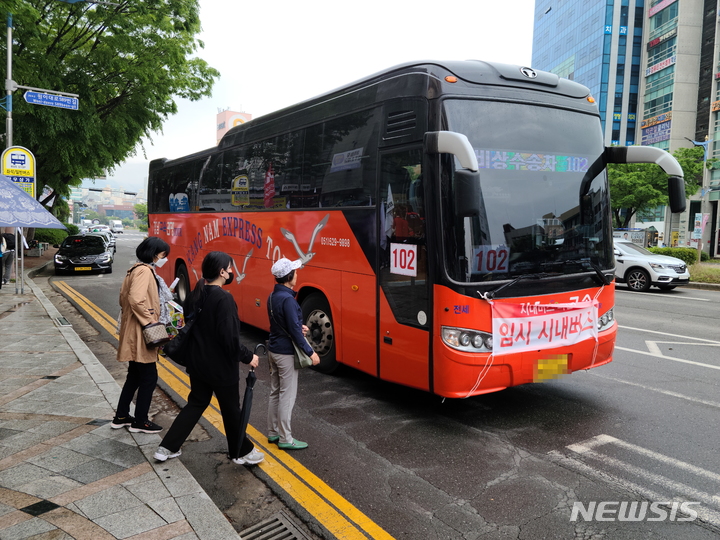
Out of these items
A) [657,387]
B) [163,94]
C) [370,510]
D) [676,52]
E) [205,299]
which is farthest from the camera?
[676,52]

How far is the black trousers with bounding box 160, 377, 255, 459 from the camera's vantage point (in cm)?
401

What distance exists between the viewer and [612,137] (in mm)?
65688

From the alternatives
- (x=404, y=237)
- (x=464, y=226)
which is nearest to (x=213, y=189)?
(x=404, y=237)

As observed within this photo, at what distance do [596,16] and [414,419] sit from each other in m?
73.4

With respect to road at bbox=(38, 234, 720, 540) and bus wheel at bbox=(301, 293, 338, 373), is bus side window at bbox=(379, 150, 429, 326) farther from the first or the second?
bus wheel at bbox=(301, 293, 338, 373)

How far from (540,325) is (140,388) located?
3.60m

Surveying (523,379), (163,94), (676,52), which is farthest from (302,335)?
(676,52)

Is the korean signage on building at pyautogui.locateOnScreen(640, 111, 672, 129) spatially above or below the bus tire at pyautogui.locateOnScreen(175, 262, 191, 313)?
above

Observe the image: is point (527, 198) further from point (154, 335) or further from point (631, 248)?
point (631, 248)

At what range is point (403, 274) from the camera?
17.0ft

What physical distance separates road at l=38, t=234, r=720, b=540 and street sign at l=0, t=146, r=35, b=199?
9.28 meters

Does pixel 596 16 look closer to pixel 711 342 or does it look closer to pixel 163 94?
pixel 163 94

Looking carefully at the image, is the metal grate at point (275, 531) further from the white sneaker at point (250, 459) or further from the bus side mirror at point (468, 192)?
the bus side mirror at point (468, 192)

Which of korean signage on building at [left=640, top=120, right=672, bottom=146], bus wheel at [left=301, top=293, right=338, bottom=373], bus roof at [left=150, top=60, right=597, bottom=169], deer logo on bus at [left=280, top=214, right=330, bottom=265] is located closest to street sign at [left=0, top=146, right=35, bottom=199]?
deer logo on bus at [left=280, top=214, right=330, bottom=265]
